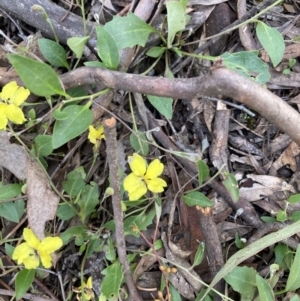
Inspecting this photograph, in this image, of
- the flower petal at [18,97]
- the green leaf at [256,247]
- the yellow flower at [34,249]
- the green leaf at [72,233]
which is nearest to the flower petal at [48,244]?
the yellow flower at [34,249]

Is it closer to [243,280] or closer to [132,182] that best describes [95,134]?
[132,182]

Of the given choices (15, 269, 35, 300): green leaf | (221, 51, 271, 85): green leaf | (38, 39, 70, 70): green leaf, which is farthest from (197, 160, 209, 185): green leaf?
(15, 269, 35, 300): green leaf

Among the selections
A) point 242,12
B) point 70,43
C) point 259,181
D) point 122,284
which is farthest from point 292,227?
point 70,43

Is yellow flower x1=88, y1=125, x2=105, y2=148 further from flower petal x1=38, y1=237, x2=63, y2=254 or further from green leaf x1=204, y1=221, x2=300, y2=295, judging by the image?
green leaf x1=204, y1=221, x2=300, y2=295

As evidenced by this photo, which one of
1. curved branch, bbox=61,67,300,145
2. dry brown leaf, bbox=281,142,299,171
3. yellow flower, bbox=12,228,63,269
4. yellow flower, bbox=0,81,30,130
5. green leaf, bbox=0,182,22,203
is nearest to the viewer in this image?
curved branch, bbox=61,67,300,145

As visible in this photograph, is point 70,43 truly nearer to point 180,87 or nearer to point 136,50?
point 136,50

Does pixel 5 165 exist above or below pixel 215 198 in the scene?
above

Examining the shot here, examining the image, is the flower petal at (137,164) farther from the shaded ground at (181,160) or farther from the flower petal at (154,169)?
the shaded ground at (181,160)

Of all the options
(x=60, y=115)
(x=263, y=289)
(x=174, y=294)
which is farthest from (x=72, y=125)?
(x=263, y=289)
